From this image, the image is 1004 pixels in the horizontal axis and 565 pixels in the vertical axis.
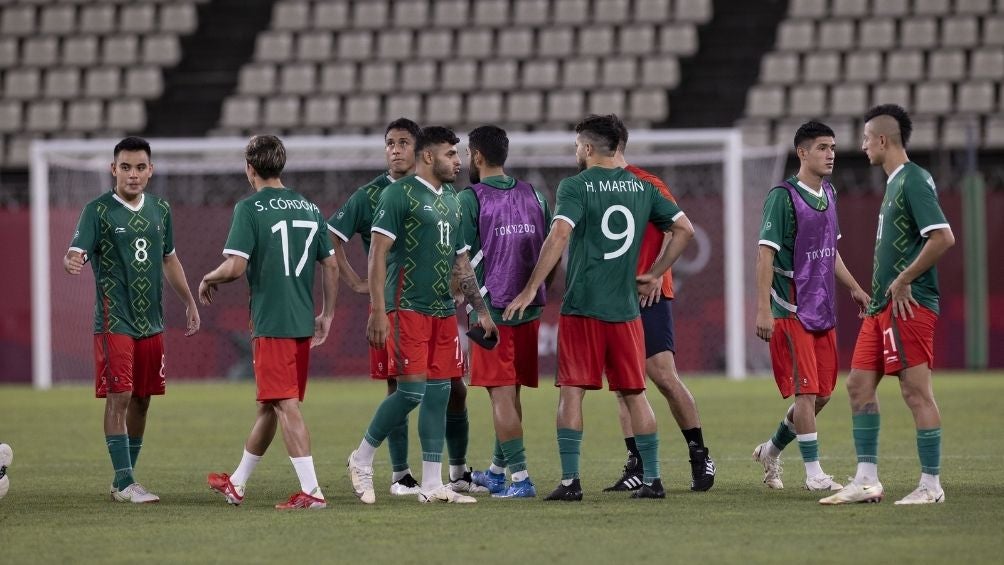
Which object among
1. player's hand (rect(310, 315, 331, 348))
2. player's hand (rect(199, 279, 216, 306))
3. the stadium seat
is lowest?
player's hand (rect(310, 315, 331, 348))

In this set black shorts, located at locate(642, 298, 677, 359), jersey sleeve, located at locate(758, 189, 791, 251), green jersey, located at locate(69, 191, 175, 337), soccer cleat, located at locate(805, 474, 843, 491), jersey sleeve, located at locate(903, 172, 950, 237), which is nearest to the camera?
jersey sleeve, located at locate(903, 172, 950, 237)

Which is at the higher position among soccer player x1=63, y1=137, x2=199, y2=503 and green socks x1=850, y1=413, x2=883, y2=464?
soccer player x1=63, y1=137, x2=199, y2=503

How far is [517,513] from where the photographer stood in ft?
24.5

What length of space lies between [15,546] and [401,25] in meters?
20.7

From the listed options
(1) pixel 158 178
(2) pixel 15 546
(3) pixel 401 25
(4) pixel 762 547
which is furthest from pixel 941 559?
(3) pixel 401 25

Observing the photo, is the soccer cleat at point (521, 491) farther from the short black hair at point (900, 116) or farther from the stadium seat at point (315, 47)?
the stadium seat at point (315, 47)

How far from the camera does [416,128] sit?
340 inches

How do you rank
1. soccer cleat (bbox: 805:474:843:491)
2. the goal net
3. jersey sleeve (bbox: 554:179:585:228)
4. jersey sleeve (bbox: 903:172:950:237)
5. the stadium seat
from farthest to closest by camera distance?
the stadium seat < the goal net < soccer cleat (bbox: 805:474:843:491) < jersey sleeve (bbox: 554:179:585:228) < jersey sleeve (bbox: 903:172:950:237)

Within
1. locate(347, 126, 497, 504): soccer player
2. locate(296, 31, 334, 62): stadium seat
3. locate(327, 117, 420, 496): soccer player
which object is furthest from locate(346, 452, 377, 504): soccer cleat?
locate(296, 31, 334, 62): stadium seat

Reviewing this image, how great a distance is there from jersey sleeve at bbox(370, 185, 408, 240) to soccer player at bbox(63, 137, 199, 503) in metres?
1.36

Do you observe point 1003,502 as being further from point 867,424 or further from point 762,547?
point 762,547

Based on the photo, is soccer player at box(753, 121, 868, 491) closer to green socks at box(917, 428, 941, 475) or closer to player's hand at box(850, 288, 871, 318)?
player's hand at box(850, 288, 871, 318)

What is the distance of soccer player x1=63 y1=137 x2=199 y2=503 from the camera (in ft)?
27.2

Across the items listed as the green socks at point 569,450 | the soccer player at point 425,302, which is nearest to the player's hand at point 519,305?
the soccer player at point 425,302
